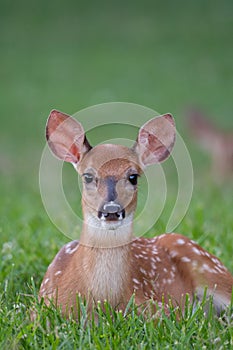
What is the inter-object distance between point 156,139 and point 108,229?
0.57 metres

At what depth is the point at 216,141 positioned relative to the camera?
10.8 m

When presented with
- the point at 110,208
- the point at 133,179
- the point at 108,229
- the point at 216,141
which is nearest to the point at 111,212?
the point at 110,208

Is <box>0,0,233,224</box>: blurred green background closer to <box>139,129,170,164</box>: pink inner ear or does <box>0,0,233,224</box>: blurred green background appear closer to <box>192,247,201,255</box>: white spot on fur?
<box>192,247,201,255</box>: white spot on fur

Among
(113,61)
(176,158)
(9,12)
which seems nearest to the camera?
(176,158)

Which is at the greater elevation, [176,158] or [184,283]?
[176,158]

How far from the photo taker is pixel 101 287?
3891mm

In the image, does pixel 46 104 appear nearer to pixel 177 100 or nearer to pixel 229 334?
pixel 177 100

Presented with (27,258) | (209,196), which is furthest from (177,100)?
(27,258)

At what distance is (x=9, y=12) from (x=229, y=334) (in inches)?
748

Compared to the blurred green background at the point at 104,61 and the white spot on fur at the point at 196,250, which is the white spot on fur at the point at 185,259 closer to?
the white spot on fur at the point at 196,250

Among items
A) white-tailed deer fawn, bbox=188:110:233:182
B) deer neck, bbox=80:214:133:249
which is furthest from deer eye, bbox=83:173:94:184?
white-tailed deer fawn, bbox=188:110:233:182

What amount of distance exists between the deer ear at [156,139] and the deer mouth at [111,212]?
459mm

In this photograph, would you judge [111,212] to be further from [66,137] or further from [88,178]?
[66,137]

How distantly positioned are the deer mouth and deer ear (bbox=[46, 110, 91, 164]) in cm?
43
